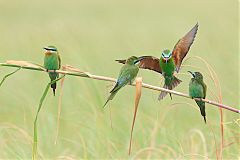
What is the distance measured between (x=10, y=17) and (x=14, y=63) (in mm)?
12520

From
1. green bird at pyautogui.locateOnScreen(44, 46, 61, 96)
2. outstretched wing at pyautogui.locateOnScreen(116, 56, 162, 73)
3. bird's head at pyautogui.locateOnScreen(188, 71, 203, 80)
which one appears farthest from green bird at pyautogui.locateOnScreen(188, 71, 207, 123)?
green bird at pyautogui.locateOnScreen(44, 46, 61, 96)

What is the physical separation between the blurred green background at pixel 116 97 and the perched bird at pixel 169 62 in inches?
2.1

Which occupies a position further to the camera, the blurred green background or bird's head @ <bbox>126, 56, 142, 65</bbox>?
the blurred green background

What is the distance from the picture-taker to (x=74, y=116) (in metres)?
4.98

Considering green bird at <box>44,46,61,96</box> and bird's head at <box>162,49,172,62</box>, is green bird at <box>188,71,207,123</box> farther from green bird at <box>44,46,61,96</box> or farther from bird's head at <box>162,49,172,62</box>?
green bird at <box>44,46,61,96</box>

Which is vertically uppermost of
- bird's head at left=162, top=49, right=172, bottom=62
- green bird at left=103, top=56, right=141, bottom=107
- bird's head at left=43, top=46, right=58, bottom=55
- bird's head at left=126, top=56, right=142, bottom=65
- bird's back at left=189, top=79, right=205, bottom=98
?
bird's head at left=43, top=46, right=58, bottom=55

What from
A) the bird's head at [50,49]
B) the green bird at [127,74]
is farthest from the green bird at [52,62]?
the green bird at [127,74]

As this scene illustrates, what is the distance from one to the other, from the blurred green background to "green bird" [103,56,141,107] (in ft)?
0.29

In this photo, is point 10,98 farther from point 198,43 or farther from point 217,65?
point 198,43

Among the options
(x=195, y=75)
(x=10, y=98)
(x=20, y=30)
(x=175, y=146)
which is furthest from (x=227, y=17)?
(x=195, y=75)

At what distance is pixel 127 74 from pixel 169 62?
0.13 metres

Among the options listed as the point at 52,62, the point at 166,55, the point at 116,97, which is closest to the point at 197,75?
the point at 166,55

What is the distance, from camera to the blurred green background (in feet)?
12.2

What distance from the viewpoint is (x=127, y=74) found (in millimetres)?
2027
